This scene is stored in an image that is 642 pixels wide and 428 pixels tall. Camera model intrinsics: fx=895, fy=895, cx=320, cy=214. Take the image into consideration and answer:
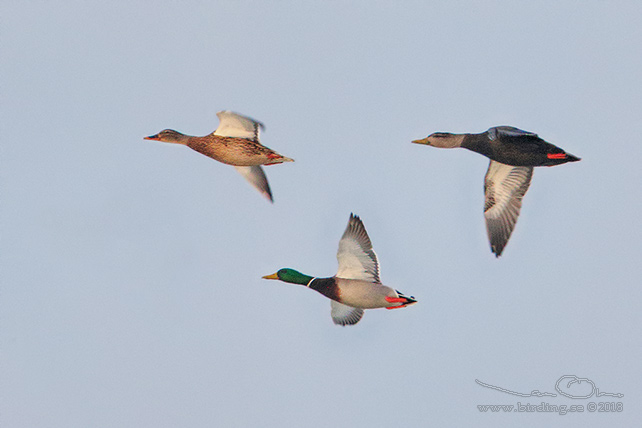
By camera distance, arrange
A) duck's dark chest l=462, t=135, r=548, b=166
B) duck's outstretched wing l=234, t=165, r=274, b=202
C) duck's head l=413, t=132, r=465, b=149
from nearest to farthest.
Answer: duck's dark chest l=462, t=135, r=548, b=166
duck's head l=413, t=132, r=465, b=149
duck's outstretched wing l=234, t=165, r=274, b=202

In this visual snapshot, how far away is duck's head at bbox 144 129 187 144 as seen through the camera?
18000mm

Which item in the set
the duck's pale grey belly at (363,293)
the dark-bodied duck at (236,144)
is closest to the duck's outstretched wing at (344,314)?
the duck's pale grey belly at (363,293)

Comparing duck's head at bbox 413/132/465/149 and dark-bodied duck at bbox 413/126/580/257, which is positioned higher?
duck's head at bbox 413/132/465/149

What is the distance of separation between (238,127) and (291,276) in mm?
2978

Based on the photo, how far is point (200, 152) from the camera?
1761 cm

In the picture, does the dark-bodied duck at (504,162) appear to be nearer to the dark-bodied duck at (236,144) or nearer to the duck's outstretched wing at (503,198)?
the duck's outstretched wing at (503,198)

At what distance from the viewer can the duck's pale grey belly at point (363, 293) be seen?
15148mm

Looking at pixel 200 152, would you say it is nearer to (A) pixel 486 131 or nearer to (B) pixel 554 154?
(A) pixel 486 131

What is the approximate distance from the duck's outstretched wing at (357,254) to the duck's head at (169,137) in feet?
14.4

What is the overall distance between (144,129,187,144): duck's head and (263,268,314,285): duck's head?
11.1 feet

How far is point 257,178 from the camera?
63.9 feet

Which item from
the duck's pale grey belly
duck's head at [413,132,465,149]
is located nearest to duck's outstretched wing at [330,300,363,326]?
the duck's pale grey belly

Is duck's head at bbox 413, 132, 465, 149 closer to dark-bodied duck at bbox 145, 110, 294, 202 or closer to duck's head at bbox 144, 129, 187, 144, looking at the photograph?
dark-bodied duck at bbox 145, 110, 294, 202

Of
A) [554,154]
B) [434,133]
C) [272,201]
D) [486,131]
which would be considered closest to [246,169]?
[272,201]
